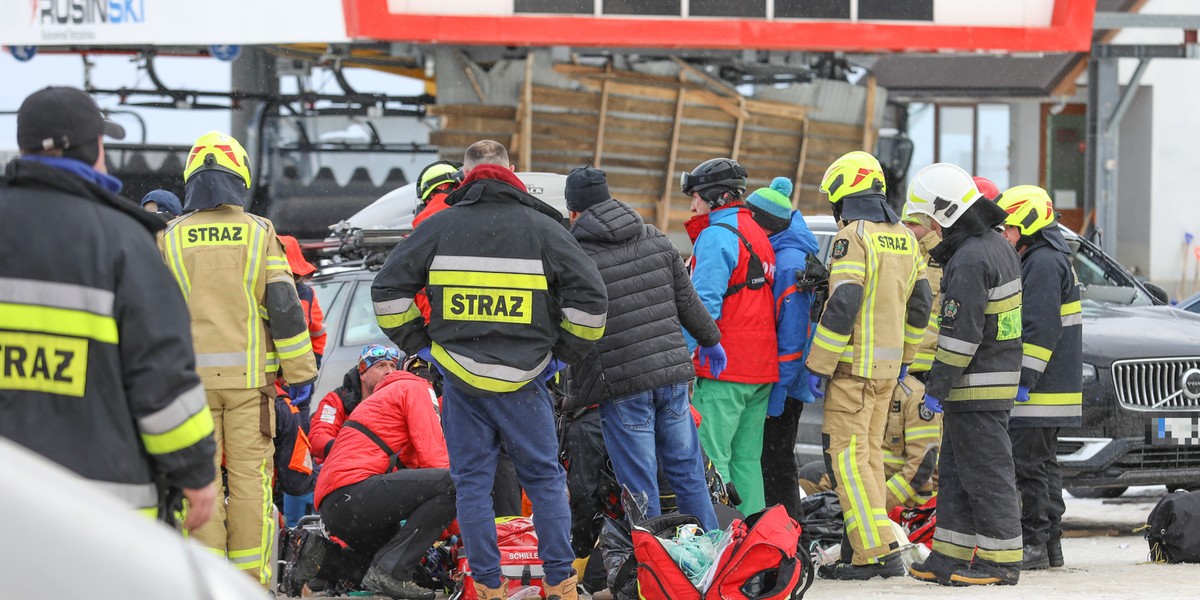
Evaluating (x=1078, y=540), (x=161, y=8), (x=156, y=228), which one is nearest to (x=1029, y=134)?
(x=161, y=8)

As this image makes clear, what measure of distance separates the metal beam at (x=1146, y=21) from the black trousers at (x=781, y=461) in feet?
27.3

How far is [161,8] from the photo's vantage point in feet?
49.2

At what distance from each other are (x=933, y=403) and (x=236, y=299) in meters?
3.19

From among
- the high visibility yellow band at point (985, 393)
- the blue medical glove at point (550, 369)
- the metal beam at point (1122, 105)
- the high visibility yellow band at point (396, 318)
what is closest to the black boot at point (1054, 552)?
the high visibility yellow band at point (985, 393)

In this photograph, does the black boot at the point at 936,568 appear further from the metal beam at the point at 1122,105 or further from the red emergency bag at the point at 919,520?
the metal beam at the point at 1122,105

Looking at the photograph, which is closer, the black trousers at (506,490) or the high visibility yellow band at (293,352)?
the high visibility yellow band at (293,352)

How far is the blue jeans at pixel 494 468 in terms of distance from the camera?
17.2ft

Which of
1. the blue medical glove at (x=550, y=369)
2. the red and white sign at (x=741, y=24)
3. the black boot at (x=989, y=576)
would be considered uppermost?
the red and white sign at (x=741, y=24)

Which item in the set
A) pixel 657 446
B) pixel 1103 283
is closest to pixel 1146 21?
pixel 1103 283

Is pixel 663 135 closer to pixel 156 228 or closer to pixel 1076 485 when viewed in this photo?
pixel 1076 485

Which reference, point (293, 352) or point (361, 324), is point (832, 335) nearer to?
point (293, 352)

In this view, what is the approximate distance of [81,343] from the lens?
128 inches

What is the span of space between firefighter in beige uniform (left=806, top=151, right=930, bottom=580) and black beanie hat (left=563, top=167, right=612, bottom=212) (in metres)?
1.18

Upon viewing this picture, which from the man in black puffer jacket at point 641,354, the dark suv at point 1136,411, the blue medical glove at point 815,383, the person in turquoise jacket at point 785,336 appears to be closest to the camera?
the man in black puffer jacket at point 641,354
